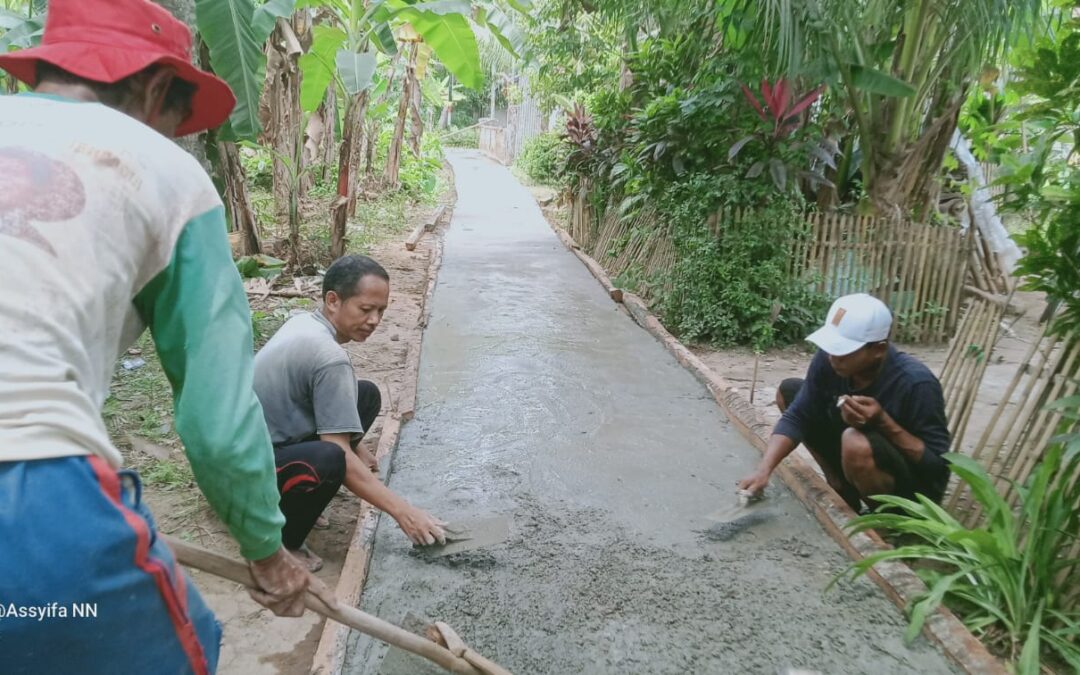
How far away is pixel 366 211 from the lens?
12.3 m

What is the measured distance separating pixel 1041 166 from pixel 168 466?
3.91 meters

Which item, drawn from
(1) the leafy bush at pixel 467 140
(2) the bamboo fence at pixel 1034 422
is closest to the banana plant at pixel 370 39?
(2) the bamboo fence at pixel 1034 422

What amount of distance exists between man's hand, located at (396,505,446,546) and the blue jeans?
144 cm

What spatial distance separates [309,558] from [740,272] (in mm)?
4452

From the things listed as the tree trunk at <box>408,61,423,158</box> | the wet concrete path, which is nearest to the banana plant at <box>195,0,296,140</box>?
the wet concrete path

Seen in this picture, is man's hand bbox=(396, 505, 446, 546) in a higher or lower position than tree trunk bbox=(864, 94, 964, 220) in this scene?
lower

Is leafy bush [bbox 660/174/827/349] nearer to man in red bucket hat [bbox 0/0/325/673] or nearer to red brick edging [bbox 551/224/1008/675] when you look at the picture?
red brick edging [bbox 551/224/1008/675]

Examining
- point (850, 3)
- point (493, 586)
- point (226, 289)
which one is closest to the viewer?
point (226, 289)

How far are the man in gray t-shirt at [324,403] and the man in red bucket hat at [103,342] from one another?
119cm

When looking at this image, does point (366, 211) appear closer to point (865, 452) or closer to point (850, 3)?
point (850, 3)

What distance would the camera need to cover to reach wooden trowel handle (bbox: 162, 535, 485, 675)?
143 centimetres

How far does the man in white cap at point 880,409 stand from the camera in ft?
9.18

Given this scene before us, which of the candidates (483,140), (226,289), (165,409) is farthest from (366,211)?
(483,140)

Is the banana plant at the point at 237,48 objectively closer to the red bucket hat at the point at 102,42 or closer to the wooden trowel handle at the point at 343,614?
the red bucket hat at the point at 102,42
